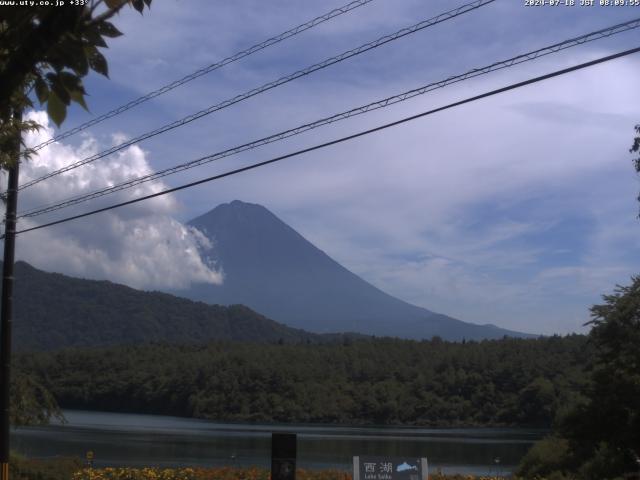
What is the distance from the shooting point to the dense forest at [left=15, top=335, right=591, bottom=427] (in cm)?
7050

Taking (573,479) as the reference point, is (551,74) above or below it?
above

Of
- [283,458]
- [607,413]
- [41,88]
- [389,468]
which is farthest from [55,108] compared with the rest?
[607,413]

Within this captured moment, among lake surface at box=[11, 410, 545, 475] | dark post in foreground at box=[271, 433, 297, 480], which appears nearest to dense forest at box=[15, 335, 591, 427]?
lake surface at box=[11, 410, 545, 475]

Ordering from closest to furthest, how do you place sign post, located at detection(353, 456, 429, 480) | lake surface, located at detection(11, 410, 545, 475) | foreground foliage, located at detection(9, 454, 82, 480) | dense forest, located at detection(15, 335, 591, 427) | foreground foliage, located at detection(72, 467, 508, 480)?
sign post, located at detection(353, 456, 429, 480), foreground foliage, located at detection(9, 454, 82, 480), foreground foliage, located at detection(72, 467, 508, 480), lake surface, located at detection(11, 410, 545, 475), dense forest, located at detection(15, 335, 591, 427)

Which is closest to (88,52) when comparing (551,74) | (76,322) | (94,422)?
(551,74)

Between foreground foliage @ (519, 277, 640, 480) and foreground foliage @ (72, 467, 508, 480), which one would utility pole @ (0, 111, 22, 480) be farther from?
foreground foliage @ (519, 277, 640, 480)

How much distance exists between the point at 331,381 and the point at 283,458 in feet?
244

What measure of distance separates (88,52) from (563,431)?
70.5 ft

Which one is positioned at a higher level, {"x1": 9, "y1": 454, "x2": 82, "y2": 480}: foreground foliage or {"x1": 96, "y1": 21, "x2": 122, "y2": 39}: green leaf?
{"x1": 96, "y1": 21, "x2": 122, "y2": 39}: green leaf

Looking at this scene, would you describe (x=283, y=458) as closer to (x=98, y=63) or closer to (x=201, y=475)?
(x=98, y=63)

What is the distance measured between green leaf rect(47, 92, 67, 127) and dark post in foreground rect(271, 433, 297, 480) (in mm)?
6789

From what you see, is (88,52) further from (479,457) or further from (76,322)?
(76,322)

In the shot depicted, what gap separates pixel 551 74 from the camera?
873cm

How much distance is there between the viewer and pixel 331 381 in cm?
8350
